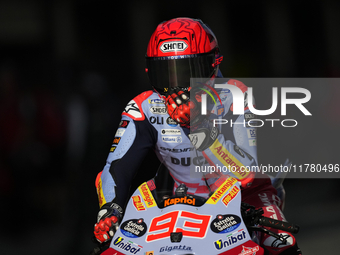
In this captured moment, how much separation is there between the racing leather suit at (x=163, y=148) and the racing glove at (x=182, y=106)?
0.64ft

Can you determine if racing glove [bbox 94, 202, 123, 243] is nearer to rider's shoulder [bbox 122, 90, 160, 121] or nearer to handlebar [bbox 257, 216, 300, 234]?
handlebar [bbox 257, 216, 300, 234]

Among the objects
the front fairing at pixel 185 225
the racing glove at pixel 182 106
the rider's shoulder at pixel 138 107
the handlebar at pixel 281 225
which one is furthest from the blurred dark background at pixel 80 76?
the handlebar at pixel 281 225

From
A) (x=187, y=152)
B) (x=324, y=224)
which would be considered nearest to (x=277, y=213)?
(x=187, y=152)

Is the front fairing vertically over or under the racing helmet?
under

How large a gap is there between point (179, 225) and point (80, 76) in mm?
2965

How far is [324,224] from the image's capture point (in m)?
3.68

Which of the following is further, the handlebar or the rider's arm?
the rider's arm

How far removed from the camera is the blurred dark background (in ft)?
12.7

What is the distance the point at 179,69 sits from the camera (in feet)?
7.03

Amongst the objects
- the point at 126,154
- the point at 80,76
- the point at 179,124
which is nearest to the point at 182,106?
the point at 179,124

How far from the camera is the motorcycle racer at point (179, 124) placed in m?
1.88

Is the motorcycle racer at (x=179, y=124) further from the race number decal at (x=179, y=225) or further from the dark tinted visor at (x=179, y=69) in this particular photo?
the race number decal at (x=179, y=225)

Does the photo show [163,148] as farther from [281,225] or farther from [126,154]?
[281,225]

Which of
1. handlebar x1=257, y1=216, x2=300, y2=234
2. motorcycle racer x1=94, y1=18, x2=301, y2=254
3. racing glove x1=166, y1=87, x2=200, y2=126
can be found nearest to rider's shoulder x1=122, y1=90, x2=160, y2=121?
motorcycle racer x1=94, y1=18, x2=301, y2=254
